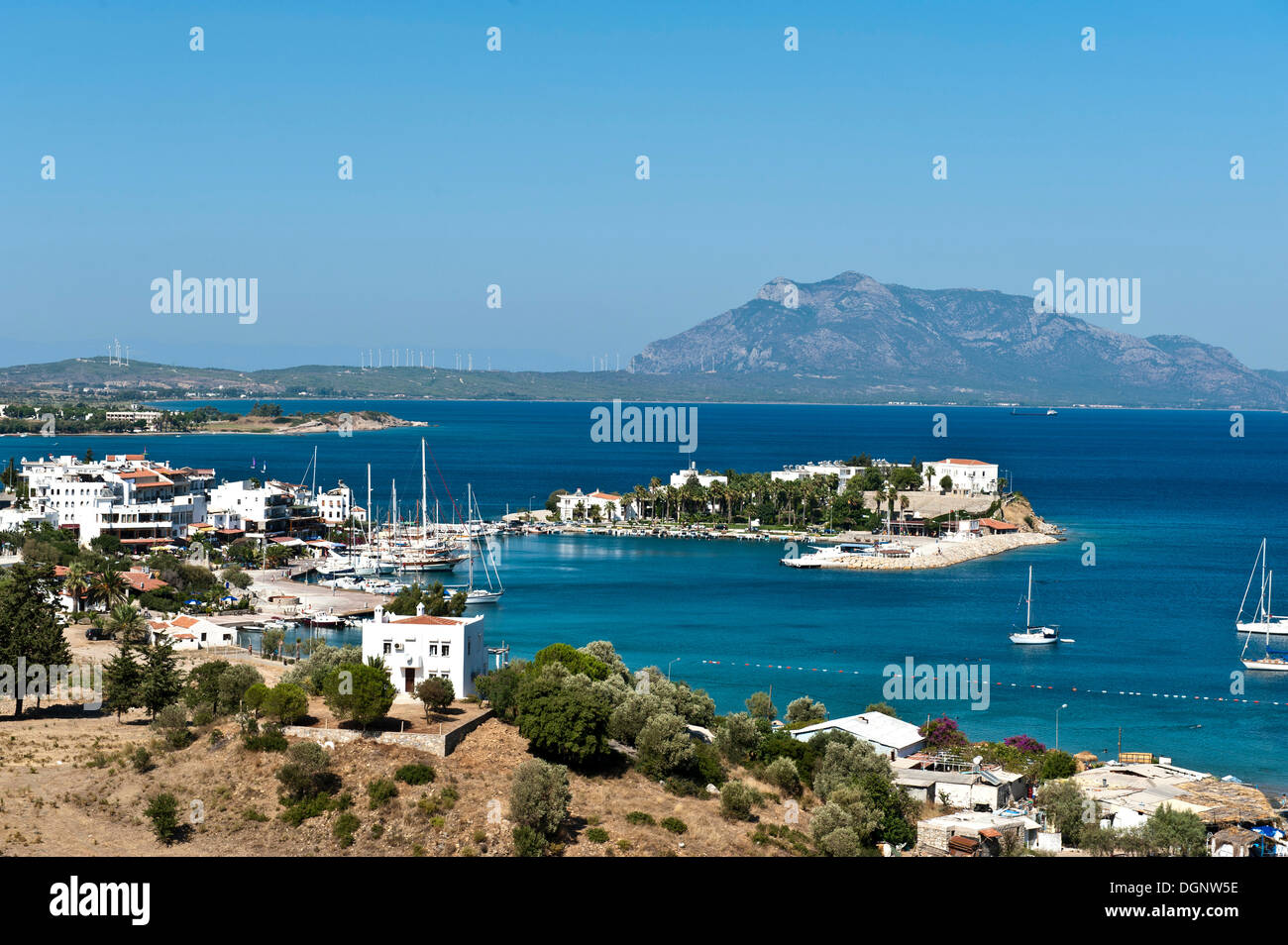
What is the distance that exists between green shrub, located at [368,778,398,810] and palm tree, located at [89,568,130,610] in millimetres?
22618

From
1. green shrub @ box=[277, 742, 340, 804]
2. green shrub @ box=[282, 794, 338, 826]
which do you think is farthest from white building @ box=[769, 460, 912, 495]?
green shrub @ box=[282, 794, 338, 826]

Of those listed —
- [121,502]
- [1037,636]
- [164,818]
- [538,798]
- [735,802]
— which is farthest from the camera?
[121,502]

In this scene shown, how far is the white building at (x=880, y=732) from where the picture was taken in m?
25.3

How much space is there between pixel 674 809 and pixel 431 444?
13874 cm

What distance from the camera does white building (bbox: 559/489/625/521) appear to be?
7969cm

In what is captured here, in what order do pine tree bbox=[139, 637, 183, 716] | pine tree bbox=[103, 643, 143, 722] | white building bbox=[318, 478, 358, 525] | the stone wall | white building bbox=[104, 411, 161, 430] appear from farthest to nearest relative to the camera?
1. white building bbox=[104, 411, 161, 430]
2. white building bbox=[318, 478, 358, 525]
3. pine tree bbox=[103, 643, 143, 722]
4. pine tree bbox=[139, 637, 183, 716]
5. the stone wall

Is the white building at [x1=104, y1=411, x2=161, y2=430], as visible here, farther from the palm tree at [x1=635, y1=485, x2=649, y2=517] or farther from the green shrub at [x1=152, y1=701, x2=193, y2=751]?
the green shrub at [x1=152, y1=701, x2=193, y2=751]

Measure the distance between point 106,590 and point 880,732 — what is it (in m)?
24.9

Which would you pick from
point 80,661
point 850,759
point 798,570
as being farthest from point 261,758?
point 798,570

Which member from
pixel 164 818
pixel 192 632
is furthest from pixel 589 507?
pixel 164 818

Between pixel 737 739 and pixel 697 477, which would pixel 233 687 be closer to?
pixel 737 739

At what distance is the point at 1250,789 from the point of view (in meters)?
23.4

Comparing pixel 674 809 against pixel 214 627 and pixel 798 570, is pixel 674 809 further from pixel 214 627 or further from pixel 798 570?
pixel 798 570

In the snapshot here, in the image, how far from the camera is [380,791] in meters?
18.1
